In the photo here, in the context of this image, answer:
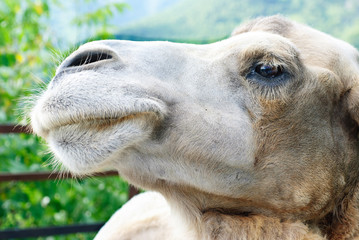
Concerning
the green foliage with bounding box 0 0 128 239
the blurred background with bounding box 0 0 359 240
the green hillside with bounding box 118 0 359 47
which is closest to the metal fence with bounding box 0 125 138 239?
the blurred background with bounding box 0 0 359 240

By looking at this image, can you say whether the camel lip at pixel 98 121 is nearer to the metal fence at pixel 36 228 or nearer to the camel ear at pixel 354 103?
the camel ear at pixel 354 103

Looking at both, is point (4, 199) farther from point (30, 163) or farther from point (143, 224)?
point (143, 224)

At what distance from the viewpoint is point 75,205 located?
17.0 ft

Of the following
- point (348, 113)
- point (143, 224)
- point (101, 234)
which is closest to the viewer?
point (348, 113)

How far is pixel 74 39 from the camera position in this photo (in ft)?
15.3

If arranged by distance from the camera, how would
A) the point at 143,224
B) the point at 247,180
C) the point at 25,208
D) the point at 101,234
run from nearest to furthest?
the point at 247,180 < the point at 143,224 < the point at 101,234 < the point at 25,208

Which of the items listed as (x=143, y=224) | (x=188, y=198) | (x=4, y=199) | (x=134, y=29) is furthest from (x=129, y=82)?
(x=4, y=199)

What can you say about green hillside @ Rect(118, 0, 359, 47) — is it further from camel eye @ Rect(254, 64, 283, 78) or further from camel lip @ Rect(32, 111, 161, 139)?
camel lip @ Rect(32, 111, 161, 139)

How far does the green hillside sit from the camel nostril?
2.82 meters

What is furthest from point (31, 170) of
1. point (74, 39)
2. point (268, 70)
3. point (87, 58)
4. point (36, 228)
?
point (268, 70)

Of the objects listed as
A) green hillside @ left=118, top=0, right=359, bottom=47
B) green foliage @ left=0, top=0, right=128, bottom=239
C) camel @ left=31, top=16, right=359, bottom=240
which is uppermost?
camel @ left=31, top=16, right=359, bottom=240

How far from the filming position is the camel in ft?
5.85

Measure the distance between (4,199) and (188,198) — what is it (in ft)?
12.3

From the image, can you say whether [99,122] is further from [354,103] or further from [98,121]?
[354,103]
